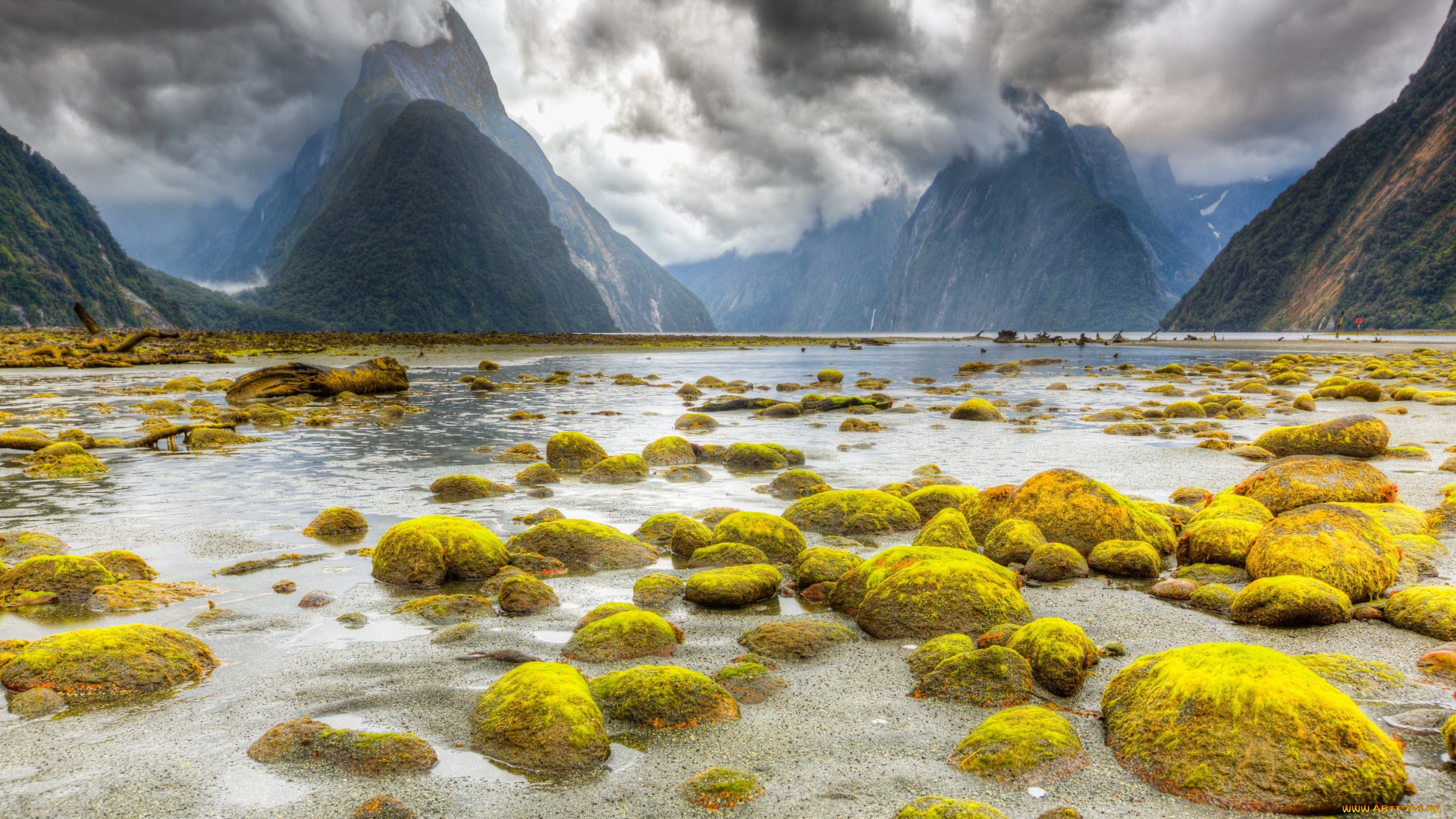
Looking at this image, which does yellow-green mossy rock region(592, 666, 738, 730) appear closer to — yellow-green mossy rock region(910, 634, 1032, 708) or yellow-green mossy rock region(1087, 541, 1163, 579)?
yellow-green mossy rock region(910, 634, 1032, 708)

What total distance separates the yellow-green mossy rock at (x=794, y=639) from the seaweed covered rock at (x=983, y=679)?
3.09 ft

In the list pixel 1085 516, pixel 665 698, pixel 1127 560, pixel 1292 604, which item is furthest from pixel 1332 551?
pixel 665 698

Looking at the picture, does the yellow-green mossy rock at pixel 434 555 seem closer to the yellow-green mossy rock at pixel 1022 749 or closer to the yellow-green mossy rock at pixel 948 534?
the yellow-green mossy rock at pixel 948 534

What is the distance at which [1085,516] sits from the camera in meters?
8.09

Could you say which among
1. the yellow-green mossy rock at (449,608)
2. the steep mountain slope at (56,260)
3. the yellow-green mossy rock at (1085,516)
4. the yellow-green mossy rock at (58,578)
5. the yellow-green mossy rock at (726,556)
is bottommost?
the yellow-green mossy rock at (449,608)

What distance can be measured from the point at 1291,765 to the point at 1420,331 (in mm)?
147270

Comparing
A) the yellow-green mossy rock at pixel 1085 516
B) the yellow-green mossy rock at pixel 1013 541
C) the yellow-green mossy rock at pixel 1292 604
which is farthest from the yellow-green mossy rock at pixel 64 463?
the yellow-green mossy rock at pixel 1292 604

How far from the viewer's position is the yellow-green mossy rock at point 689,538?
8203 mm

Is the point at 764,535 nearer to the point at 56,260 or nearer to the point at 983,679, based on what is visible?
the point at 983,679

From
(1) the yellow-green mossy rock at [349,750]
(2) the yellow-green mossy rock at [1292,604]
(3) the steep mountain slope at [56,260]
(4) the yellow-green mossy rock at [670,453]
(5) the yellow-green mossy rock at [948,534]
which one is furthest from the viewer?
(3) the steep mountain slope at [56,260]

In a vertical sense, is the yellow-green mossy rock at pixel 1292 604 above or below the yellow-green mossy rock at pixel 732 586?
above

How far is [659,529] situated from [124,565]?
559 centimetres

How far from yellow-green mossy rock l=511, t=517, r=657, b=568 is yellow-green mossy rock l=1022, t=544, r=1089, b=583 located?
13.9 ft

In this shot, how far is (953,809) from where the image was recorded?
3254mm
